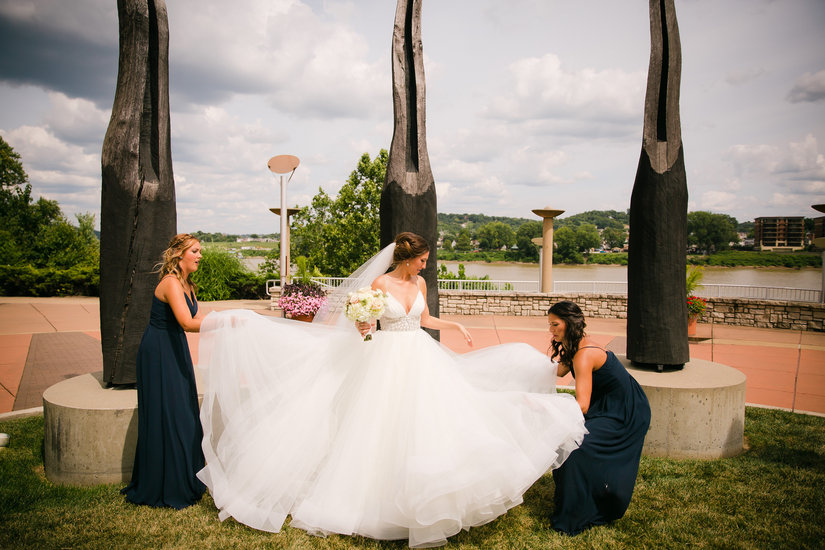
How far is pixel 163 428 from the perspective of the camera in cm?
393

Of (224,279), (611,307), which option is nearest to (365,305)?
(611,307)

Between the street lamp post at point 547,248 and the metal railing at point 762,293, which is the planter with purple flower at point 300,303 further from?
the metal railing at point 762,293

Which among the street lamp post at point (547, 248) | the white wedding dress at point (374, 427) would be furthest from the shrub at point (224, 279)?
the white wedding dress at point (374, 427)

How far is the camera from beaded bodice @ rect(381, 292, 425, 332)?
4125mm

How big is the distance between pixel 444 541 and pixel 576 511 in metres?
1.08

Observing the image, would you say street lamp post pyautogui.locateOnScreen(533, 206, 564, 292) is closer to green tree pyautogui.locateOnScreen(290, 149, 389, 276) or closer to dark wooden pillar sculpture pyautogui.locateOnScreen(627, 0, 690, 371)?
dark wooden pillar sculpture pyautogui.locateOnScreen(627, 0, 690, 371)

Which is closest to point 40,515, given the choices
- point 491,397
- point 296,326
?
point 296,326

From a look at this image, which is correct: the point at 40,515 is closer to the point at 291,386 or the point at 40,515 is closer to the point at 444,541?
the point at 291,386

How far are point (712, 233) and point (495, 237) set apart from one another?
15624 mm

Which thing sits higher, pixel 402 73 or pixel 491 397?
pixel 402 73

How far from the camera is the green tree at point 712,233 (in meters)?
28.1

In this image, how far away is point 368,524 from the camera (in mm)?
3328

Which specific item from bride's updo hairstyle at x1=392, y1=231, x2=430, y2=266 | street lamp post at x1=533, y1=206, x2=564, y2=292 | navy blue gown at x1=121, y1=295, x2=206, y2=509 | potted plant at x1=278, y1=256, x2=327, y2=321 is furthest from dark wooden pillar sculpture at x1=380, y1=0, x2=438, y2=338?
street lamp post at x1=533, y1=206, x2=564, y2=292

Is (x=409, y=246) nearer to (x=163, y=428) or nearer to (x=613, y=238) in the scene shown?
(x=163, y=428)
